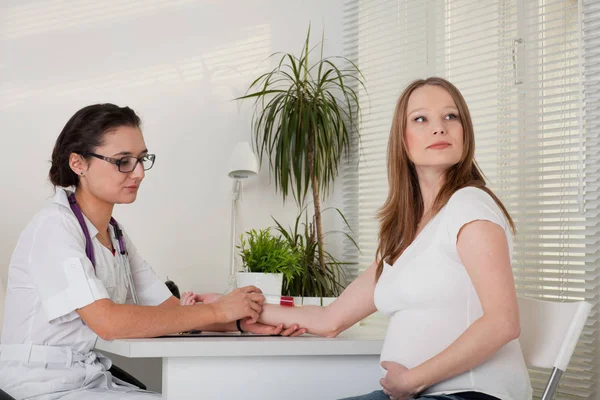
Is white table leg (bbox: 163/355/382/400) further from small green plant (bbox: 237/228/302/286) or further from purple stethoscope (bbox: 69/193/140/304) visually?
small green plant (bbox: 237/228/302/286)

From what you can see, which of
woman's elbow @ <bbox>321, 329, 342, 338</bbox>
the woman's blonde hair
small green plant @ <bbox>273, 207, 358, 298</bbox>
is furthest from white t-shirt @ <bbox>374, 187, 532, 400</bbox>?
small green plant @ <bbox>273, 207, 358, 298</bbox>

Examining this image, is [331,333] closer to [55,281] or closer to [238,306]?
[238,306]

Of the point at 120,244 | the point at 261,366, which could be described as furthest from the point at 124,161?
the point at 261,366

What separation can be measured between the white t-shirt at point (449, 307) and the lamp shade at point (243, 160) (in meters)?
2.29

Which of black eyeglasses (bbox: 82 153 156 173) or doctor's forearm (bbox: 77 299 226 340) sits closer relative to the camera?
doctor's forearm (bbox: 77 299 226 340)

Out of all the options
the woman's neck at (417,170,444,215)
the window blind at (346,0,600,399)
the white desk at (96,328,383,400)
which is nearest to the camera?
the white desk at (96,328,383,400)

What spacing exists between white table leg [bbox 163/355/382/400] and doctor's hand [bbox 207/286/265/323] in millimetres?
277

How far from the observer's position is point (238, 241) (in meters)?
4.35

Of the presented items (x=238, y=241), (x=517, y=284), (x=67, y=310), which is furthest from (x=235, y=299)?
(x=238, y=241)

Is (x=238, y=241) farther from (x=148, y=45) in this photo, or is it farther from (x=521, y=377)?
(x=521, y=377)

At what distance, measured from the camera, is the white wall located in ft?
12.4

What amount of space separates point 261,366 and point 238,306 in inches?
12.1

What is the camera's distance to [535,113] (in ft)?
11.6

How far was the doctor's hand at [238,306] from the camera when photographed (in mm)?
2082
